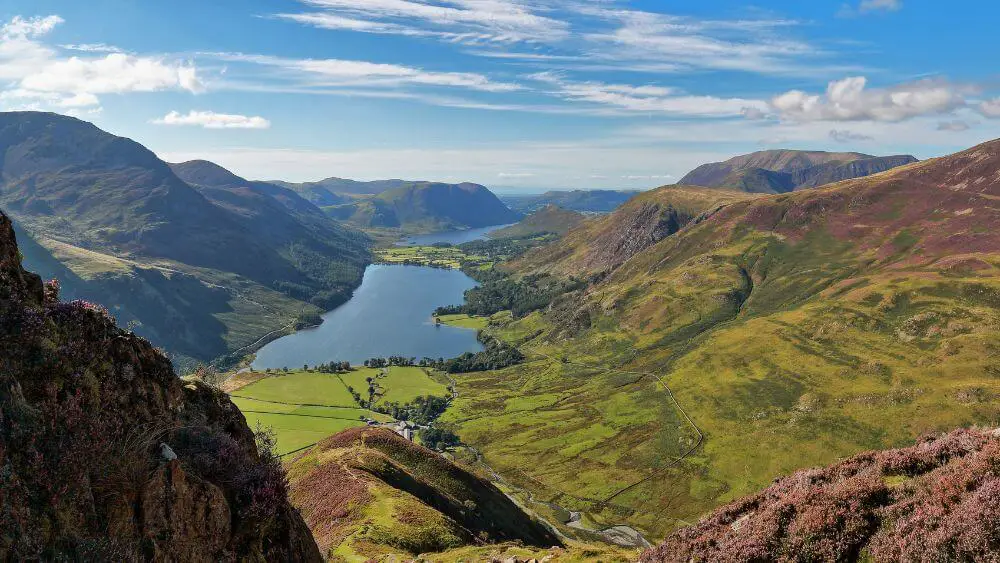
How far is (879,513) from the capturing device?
18125 mm

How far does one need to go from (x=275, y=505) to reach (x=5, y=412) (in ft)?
35.7

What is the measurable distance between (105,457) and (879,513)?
2738 cm

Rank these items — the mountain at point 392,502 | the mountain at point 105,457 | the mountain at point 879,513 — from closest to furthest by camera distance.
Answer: the mountain at point 105,457 → the mountain at point 879,513 → the mountain at point 392,502

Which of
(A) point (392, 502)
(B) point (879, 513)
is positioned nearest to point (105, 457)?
(B) point (879, 513)

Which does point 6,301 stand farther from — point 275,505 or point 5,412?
point 275,505

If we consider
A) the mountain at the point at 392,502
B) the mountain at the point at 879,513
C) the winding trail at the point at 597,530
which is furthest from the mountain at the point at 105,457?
the winding trail at the point at 597,530

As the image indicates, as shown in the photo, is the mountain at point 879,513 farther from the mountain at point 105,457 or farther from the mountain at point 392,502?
the mountain at point 392,502

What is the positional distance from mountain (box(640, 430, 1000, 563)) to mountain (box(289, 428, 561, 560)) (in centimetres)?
4178

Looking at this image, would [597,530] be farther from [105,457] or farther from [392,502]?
[105,457]

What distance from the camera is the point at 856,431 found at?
170625mm

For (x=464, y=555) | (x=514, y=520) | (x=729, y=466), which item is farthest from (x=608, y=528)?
(x=464, y=555)

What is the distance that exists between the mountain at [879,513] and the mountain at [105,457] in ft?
64.4

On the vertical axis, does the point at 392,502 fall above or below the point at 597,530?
above

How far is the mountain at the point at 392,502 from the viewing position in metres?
59.1
